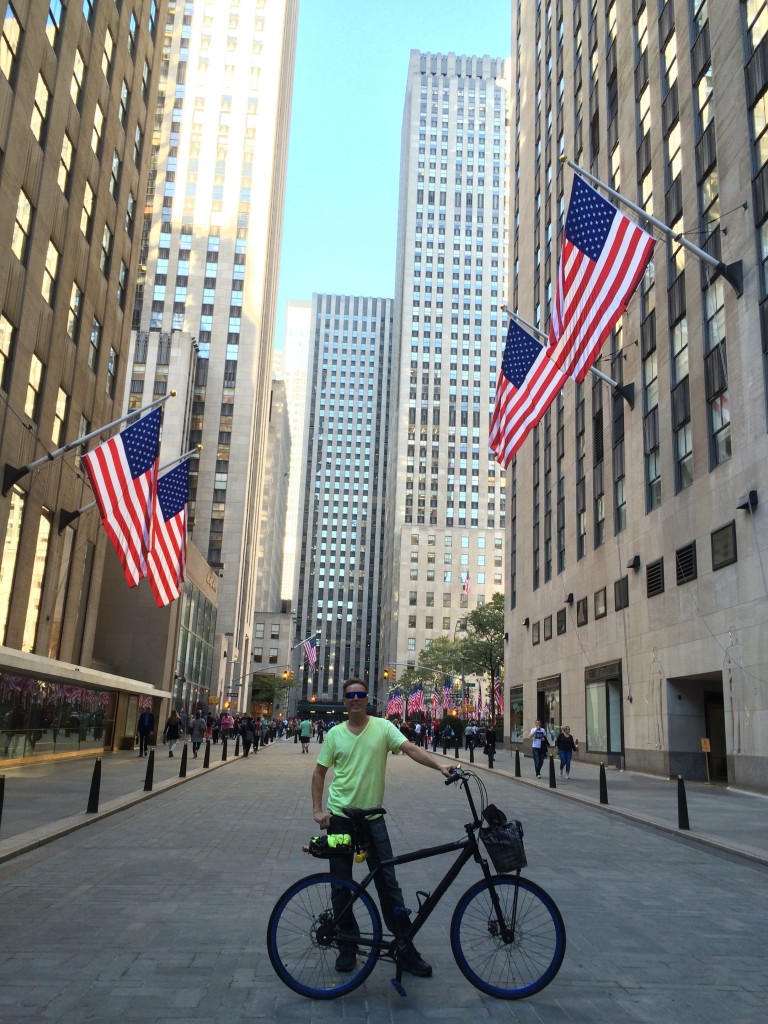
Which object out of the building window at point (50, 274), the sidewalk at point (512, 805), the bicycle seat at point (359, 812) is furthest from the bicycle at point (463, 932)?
the building window at point (50, 274)

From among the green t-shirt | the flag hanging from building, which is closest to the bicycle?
the green t-shirt

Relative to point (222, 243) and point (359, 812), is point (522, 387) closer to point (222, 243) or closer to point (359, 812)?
point (359, 812)

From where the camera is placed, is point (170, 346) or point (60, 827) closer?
point (60, 827)

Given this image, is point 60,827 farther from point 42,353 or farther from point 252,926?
point 42,353

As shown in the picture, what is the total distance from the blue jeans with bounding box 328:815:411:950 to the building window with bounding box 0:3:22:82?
25313mm

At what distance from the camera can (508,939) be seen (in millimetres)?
5516

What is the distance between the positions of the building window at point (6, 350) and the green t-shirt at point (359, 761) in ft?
72.9

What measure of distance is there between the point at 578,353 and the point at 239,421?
258 ft

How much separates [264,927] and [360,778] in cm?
224

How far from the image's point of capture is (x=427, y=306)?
161375mm

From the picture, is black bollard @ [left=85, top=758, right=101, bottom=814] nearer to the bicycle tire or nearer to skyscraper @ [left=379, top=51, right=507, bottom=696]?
the bicycle tire

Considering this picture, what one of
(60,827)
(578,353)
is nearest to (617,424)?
(578,353)

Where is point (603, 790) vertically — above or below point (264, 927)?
above

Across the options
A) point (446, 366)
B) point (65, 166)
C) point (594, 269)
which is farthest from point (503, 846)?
point (446, 366)
